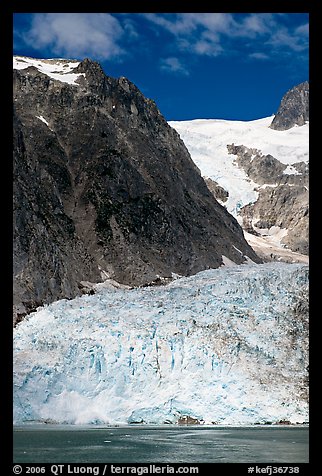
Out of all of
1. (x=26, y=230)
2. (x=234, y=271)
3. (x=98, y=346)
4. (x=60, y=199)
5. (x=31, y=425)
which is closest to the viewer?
(x=31, y=425)

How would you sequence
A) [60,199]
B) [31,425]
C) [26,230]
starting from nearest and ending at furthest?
[31,425] → [26,230] → [60,199]

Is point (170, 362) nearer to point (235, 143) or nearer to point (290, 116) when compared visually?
point (235, 143)

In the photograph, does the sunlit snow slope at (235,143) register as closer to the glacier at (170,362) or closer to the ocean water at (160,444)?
the glacier at (170,362)

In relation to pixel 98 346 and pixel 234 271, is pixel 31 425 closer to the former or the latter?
pixel 98 346

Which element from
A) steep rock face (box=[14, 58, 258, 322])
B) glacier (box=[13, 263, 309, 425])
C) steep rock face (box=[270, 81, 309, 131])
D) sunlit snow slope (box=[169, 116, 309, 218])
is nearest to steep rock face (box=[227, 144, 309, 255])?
sunlit snow slope (box=[169, 116, 309, 218])

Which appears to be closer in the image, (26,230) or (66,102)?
(26,230)
